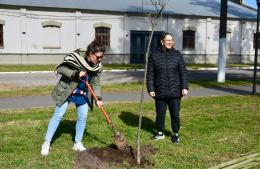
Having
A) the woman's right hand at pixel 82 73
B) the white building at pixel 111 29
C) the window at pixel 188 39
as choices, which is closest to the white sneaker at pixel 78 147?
the woman's right hand at pixel 82 73

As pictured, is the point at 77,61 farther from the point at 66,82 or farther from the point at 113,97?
the point at 113,97

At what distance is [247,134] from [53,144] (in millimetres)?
3580

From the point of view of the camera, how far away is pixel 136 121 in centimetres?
912

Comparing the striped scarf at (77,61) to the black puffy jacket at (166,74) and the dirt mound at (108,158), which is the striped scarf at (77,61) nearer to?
the dirt mound at (108,158)

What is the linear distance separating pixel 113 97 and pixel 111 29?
755 inches

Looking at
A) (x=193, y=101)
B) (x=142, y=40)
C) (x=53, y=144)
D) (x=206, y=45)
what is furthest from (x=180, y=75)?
(x=206, y=45)

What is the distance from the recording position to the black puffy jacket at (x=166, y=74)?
7016 millimetres

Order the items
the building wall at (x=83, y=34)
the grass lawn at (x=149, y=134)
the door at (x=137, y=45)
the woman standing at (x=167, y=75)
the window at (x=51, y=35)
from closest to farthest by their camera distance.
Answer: the grass lawn at (x=149, y=134)
the woman standing at (x=167, y=75)
the building wall at (x=83, y=34)
the window at (x=51, y=35)
the door at (x=137, y=45)

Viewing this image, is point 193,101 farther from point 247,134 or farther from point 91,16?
point 91,16

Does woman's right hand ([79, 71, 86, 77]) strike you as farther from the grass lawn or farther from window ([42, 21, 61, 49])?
window ([42, 21, 61, 49])

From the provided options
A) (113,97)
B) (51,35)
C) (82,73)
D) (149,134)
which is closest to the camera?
A: (82,73)

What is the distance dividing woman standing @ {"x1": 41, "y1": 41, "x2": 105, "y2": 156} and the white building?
19.6 meters

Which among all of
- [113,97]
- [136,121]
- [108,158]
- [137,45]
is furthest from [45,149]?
[137,45]

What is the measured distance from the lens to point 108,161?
19.8 ft
